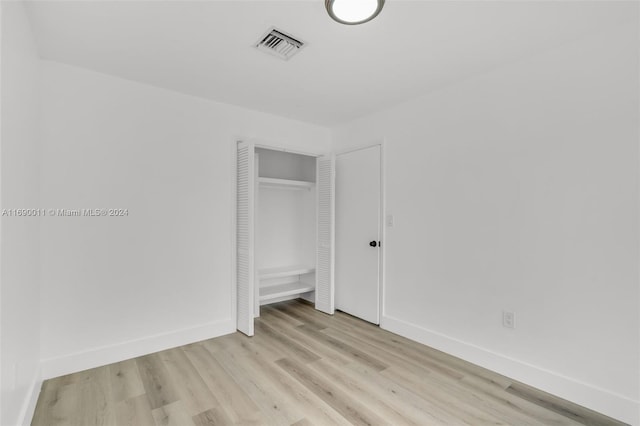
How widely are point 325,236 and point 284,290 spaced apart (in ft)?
3.22

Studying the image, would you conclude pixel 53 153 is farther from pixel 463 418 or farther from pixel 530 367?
pixel 530 367

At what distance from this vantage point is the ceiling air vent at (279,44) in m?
2.09

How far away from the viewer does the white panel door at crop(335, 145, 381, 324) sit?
360 centimetres

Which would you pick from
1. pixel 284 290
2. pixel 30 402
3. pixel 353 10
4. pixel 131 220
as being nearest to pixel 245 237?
pixel 131 220

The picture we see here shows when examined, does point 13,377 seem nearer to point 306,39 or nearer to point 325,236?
point 306,39

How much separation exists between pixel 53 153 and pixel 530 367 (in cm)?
402

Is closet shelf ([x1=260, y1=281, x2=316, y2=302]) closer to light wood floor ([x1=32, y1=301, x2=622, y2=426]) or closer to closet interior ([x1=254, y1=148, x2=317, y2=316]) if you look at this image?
closet interior ([x1=254, y1=148, x2=317, y2=316])

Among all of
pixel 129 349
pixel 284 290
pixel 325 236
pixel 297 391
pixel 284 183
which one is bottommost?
pixel 297 391

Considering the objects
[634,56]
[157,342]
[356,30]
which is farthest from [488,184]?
[157,342]

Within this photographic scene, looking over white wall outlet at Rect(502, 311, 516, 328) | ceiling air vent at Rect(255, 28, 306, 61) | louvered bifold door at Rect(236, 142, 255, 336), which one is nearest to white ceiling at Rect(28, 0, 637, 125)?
ceiling air vent at Rect(255, 28, 306, 61)

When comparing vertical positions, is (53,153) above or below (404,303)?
above

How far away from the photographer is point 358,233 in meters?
3.82

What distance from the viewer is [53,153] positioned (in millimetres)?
2432

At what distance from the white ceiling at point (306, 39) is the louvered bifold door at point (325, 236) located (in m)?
1.21
